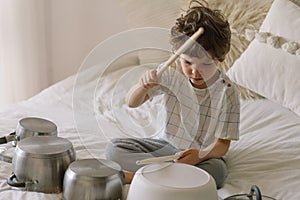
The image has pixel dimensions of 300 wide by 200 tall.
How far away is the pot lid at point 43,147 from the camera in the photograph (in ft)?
4.06

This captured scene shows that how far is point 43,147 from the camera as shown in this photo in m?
1.27

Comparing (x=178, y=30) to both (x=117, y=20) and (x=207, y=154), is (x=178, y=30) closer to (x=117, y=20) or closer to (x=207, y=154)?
(x=207, y=154)

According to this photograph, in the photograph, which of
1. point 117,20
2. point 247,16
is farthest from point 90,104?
point 117,20

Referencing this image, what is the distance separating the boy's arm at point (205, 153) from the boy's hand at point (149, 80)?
185 mm

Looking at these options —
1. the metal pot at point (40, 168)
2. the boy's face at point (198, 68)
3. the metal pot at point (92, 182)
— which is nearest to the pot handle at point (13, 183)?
the metal pot at point (40, 168)

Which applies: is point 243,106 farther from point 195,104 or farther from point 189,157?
point 189,157

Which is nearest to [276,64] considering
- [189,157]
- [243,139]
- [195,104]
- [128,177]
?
[243,139]

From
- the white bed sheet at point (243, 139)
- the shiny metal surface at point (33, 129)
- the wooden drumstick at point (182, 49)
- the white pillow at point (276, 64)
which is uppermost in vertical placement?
the wooden drumstick at point (182, 49)

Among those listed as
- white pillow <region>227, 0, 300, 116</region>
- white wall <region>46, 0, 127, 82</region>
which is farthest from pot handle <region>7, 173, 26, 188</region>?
white wall <region>46, 0, 127, 82</region>

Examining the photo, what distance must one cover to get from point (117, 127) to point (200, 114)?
24 cm

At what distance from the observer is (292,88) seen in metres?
1.69

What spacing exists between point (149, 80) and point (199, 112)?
187 mm

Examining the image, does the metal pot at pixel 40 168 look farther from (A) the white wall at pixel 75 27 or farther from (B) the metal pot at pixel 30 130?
(A) the white wall at pixel 75 27

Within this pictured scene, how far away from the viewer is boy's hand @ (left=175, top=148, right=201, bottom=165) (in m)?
1.32
